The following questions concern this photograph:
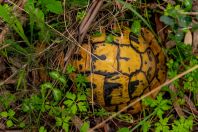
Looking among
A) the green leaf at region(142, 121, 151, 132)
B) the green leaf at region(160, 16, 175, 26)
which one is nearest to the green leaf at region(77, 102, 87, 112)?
the green leaf at region(142, 121, 151, 132)

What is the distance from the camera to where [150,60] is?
223 cm

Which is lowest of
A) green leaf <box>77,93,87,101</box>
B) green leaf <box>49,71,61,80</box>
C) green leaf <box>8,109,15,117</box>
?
green leaf <box>8,109,15,117</box>

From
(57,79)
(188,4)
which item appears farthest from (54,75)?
(188,4)

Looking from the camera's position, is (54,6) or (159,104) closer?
(54,6)

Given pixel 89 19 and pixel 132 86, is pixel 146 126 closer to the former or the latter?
pixel 132 86

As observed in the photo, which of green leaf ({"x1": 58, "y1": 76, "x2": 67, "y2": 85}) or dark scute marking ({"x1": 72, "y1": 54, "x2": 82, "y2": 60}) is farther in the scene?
dark scute marking ({"x1": 72, "y1": 54, "x2": 82, "y2": 60})

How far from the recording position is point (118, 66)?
6.90ft

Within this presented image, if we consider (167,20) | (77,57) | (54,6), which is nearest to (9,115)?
(77,57)

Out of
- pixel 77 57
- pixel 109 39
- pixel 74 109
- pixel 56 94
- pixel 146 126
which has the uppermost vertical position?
pixel 109 39

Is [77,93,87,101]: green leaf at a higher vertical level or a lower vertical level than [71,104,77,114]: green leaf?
higher

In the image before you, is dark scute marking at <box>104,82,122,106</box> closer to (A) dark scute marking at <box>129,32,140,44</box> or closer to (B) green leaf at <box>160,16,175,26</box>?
(A) dark scute marking at <box>129,32,140,44</box>

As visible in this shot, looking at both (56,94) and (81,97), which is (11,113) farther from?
(81,97)

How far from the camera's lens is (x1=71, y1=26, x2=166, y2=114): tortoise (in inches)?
82.5

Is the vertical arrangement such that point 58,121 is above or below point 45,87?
below
